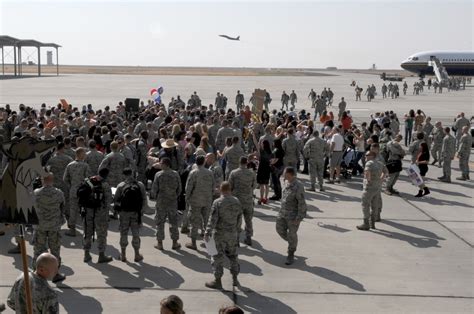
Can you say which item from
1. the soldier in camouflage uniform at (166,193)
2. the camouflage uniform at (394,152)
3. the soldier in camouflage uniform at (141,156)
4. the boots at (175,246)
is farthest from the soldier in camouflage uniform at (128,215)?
the camouflage uniform at (394,152)

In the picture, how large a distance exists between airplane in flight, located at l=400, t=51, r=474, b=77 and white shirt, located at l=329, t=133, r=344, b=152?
64225 mm

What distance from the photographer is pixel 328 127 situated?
1719 centimetres

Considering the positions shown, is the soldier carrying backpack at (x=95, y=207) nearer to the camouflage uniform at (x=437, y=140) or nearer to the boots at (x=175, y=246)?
the boots at (x=175, y=246)

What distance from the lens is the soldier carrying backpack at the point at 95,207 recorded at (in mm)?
8938

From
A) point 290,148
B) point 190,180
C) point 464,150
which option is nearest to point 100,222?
point 190,180

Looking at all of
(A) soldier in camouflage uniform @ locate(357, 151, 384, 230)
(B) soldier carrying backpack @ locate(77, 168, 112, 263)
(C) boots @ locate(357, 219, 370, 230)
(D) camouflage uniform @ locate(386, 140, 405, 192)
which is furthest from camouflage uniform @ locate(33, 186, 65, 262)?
(D) camouflage uniform @ locate(386, 140, 405, 192)

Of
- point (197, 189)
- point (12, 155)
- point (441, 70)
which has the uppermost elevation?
point (441, 70)

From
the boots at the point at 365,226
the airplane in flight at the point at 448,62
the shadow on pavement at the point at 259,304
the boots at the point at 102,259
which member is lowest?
the shadow on pavement at the point at 259,304

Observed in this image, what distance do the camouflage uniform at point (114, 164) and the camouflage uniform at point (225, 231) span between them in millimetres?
3364

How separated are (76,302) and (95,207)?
1809 mm

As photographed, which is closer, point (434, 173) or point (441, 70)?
point (434, 173)

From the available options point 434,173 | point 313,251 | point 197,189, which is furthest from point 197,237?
point 434,173

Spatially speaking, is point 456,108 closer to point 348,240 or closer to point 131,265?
point 348,240

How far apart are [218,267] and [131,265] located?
187cm
